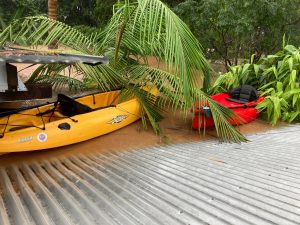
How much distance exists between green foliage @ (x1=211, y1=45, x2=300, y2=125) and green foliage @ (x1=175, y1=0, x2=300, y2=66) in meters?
2.10

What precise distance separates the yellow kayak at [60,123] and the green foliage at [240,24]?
597cm

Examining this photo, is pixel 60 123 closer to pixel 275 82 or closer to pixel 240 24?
pixel 275 82

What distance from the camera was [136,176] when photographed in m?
3.81

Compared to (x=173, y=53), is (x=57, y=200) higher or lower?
lower

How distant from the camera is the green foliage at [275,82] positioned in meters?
7.37

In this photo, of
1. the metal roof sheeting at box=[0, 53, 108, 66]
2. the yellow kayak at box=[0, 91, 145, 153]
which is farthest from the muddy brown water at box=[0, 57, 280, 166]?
the metal roof sheeting at box=[0, 53, 108, 66]

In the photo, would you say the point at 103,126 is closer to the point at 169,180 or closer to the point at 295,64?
the point at 169,180

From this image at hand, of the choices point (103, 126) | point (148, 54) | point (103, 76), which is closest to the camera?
point (103, 126)

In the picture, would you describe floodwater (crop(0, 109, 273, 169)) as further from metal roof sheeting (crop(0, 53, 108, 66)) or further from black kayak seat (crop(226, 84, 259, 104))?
metal roof sheeting (crop(0, 53, 108, 66))

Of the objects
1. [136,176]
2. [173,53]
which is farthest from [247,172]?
[173,53]

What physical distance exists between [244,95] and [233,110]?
1.02 metres

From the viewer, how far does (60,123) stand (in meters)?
5.10

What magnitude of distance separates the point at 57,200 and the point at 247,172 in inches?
84.9

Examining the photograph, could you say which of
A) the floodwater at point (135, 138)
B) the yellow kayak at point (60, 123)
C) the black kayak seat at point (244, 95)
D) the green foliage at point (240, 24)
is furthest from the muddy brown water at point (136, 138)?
the green foliage at point (240, 24)
